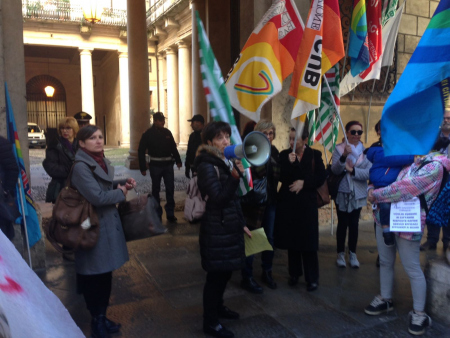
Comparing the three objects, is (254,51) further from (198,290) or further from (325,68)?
(198,290)

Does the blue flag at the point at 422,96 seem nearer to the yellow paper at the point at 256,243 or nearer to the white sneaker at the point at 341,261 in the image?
the yellow paper at the point at 256,243

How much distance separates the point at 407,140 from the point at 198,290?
2.56 m

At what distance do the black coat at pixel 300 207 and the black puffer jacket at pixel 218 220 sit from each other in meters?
1.16

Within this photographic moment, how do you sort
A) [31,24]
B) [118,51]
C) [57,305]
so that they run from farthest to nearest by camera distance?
1. [118,51]
2. [31,24]
3. [57,305]

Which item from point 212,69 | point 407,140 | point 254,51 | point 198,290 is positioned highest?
point 254,51

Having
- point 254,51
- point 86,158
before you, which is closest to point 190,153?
point 254,51

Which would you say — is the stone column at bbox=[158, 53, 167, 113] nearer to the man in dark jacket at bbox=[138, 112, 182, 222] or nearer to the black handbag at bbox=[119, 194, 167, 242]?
the man in dark jacket at bbox=[138, 112, 182, 222]

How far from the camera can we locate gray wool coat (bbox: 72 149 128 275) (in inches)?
124

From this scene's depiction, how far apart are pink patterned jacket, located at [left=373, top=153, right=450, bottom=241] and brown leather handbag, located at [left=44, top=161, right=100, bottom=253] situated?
7.74 ft

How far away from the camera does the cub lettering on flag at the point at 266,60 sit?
4.73 m

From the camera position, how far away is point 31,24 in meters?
27.4

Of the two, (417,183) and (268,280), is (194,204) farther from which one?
(417,183)

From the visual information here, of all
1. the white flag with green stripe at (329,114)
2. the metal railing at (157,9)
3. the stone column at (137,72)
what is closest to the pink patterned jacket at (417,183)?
the white flag with green stripe at (329,114)

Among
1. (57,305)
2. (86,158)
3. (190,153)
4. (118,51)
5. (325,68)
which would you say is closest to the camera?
(57,305)
